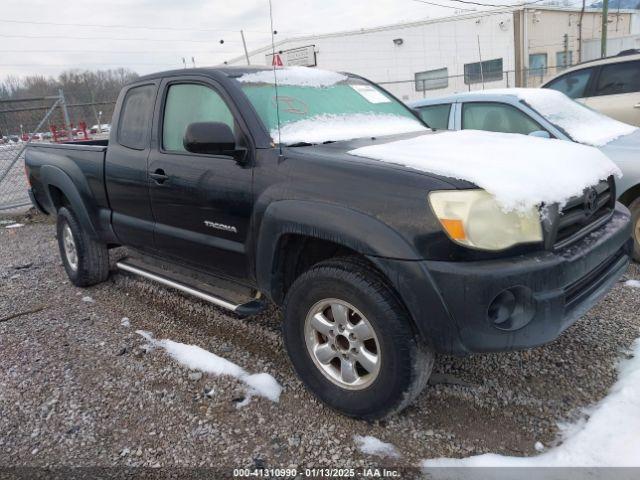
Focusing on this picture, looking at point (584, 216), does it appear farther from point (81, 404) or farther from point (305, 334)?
point (81, 404)

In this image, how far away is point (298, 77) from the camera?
3574 millimetres

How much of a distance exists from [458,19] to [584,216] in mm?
25246

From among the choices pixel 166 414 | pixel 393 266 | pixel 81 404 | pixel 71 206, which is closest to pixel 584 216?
pixel 393 266

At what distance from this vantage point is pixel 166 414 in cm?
280

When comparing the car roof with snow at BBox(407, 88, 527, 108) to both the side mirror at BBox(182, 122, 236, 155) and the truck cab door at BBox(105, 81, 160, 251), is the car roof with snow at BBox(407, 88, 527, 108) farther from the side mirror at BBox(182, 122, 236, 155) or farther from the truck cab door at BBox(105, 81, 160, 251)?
the side mirror at BBox(182, 122, 236, 155)

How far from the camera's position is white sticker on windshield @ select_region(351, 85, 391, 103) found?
380 cm

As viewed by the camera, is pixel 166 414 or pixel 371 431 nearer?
pixel 371 431

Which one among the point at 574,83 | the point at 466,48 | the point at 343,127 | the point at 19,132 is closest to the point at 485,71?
the point at 466,48

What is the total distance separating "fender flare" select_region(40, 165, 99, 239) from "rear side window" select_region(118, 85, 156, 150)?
2.59 feet

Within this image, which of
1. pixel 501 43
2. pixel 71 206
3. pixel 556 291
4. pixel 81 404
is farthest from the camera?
pixel 501 43

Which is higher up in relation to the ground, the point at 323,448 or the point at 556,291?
the point at 556,291

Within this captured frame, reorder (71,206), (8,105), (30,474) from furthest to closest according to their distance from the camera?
(8,105) → (71,206) → (30,474)

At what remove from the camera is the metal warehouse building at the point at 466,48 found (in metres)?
23.9

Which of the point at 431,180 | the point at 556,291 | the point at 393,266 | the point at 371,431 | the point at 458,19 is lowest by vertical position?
the point at 371,431
